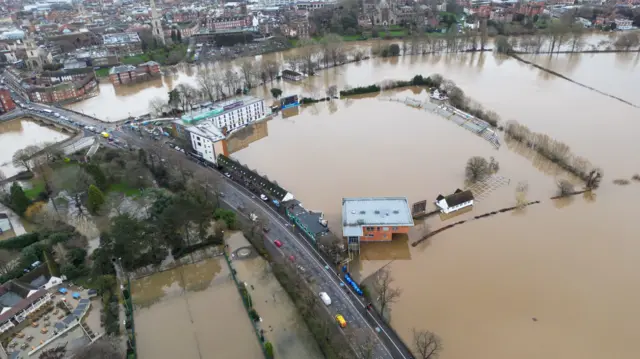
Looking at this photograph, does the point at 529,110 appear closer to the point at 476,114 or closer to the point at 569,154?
the point at 476,114

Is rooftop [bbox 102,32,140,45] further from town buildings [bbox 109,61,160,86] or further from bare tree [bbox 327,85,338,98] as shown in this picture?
bare tree [bbox 327,85,338,98]

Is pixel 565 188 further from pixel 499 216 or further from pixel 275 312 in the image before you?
pixel 275 312

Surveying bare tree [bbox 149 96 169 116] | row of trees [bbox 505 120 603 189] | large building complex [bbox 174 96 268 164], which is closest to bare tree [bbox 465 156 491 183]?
row of trees [bbox 505 120 603 189]

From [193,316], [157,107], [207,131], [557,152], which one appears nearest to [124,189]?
[207,131]

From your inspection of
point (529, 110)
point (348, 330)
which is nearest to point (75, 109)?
point (348, 330)

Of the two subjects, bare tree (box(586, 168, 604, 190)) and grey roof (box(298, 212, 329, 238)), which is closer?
grey roof (box(298, 212, 329, 238))

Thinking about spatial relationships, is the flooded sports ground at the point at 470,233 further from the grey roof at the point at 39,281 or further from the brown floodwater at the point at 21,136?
the brown floodwater at the point at 21,136
